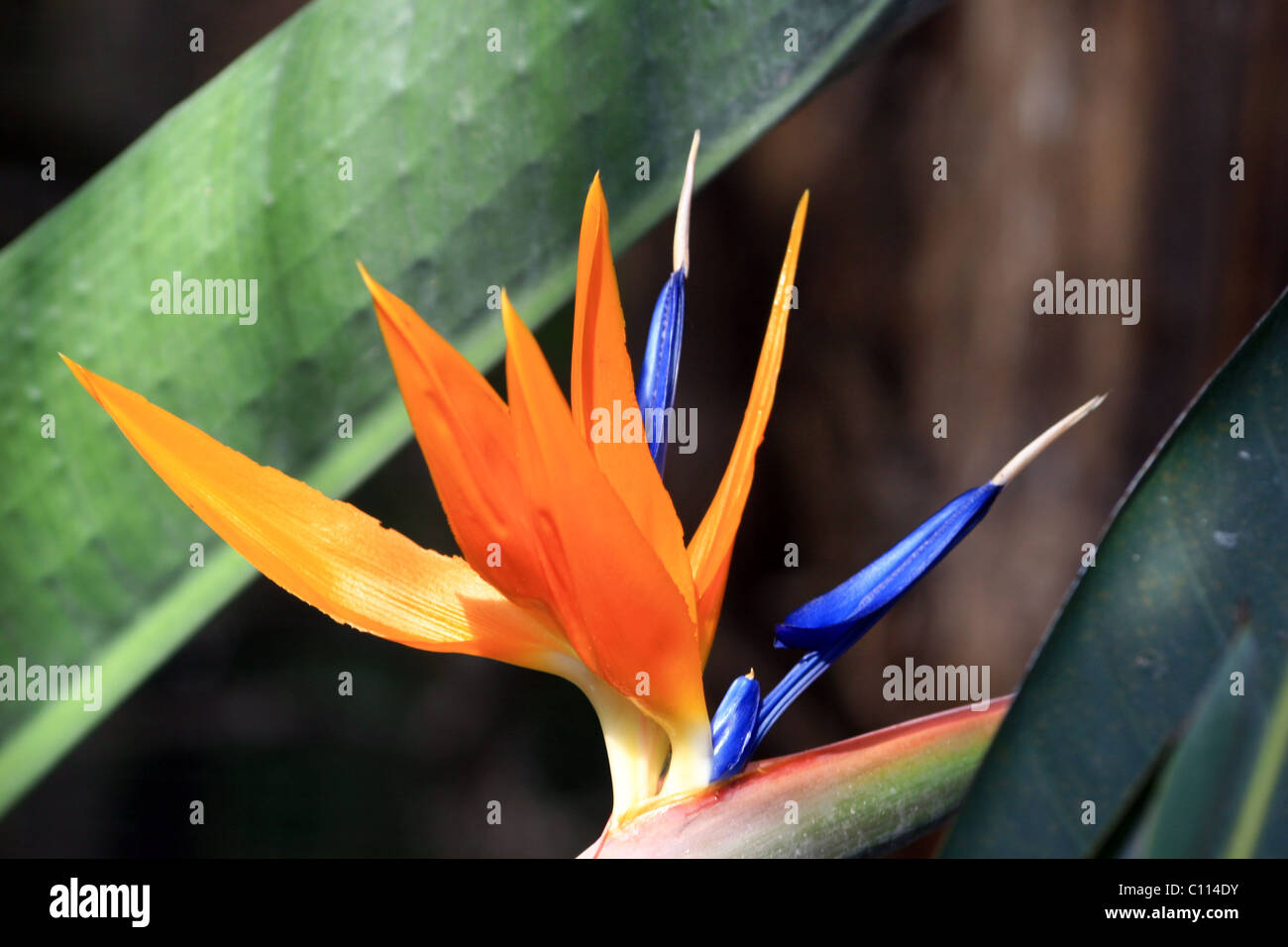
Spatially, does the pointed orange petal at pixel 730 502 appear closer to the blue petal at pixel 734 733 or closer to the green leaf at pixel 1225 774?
the blue petal at pixel 734 733

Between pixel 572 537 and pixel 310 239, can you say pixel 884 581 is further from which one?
pixel 310 239

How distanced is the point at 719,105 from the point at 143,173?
311 millimetres

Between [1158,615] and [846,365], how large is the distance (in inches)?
41.4

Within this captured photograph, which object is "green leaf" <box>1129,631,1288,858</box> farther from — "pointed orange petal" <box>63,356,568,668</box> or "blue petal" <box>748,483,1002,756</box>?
"pointed orange petal" <box>63,356,568,668</box>

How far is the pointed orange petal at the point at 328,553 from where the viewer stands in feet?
1.18

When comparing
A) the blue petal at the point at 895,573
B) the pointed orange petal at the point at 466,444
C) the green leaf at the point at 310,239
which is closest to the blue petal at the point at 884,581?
the blue petal at the point at 895,573

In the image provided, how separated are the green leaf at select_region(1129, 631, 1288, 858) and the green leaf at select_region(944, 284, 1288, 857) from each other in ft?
0.21

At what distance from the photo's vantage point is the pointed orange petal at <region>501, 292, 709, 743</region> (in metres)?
0.32

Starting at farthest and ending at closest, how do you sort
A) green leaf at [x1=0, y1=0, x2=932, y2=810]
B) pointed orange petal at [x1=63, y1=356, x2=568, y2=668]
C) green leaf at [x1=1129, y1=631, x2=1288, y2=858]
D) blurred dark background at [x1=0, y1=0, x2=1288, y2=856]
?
blurred dark background at [x1=0, y1=0, x2=1288, y2=856] → green leaf at [x1=0, y1=0, x2=932, y2=810] → pointed orange petal at [x1=63, y1=356, x2=568, y2=668] → green leaf at [x1=1129, y1=631, x2=1288, y2=858]

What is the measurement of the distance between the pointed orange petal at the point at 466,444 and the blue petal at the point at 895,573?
0.11m

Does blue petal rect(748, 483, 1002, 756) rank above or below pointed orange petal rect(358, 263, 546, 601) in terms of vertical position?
below

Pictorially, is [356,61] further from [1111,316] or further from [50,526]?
[1111,316]

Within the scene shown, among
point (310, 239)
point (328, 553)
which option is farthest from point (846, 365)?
point (328, 553)

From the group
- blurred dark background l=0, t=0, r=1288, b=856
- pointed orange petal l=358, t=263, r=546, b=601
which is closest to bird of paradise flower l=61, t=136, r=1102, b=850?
pointed orange petal l=358, t=263, r=546, b=601
